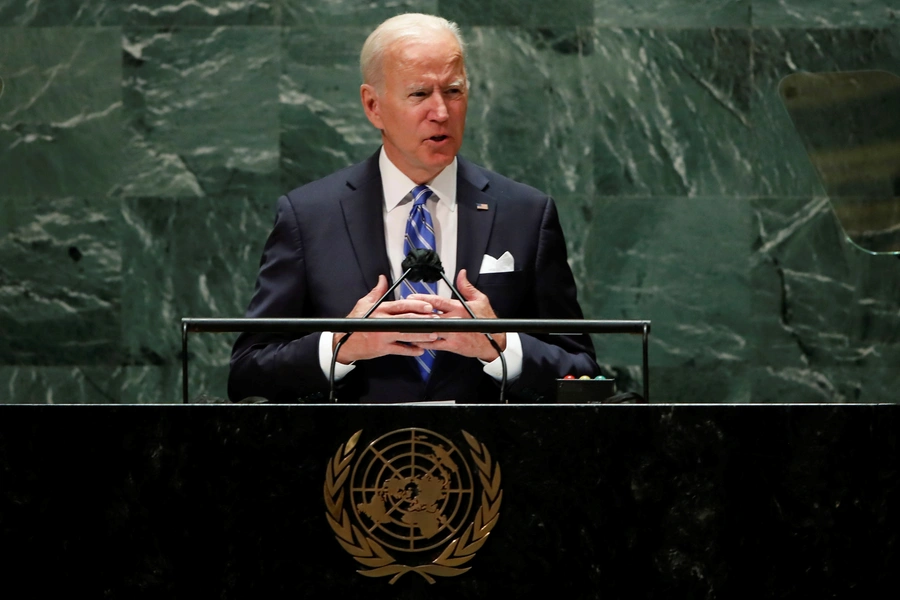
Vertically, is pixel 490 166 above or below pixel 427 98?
below

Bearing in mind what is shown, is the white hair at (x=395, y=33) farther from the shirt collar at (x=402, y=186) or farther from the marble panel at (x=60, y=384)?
the marble panel at (x=60, y=384)

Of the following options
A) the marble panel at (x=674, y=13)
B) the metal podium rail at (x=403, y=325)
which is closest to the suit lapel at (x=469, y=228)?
the metal podium rail at (x=403, y=325)

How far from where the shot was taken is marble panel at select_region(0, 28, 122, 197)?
452cm

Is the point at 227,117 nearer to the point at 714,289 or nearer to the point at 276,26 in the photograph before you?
the point at 276,26

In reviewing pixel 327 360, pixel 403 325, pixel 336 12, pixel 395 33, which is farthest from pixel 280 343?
pixel 336 12

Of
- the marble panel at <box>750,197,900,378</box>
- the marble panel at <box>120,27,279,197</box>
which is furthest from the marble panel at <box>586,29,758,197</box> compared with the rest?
the marble panel at <box>120,27,279,197</box>

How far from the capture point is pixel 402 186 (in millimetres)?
3100

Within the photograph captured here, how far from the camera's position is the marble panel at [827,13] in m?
4.58

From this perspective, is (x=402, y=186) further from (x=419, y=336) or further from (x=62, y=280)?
(x=62, y=280)

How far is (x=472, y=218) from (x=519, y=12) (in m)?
1.72

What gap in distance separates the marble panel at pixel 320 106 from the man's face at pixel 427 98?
4.96 feet
